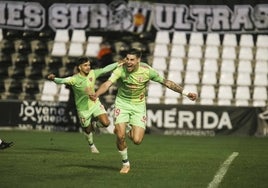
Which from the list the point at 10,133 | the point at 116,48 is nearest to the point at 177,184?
the point at 10,133

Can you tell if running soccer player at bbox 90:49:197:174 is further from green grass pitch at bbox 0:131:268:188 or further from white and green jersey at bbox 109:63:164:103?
green grass pitch at bbox 0:131:268:188

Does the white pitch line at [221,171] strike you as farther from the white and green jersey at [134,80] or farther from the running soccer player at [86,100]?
the running soccer player at [86,100]

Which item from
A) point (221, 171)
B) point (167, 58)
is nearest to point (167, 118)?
point (167, 58)

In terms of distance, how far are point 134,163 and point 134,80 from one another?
2158 mm

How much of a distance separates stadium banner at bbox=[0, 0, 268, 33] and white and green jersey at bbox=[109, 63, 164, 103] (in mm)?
17695

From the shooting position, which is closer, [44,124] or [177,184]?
[177,184]

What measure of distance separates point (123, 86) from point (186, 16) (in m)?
18.1

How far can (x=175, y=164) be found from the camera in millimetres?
15055

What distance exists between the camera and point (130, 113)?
13.9 metres

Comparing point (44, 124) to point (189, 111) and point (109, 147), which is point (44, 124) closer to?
point (189, 111)

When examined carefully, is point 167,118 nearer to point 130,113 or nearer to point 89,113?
point 89,113

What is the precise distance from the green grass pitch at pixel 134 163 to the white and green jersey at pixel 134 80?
138 centimetres

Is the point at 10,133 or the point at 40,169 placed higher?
the point at 40,169

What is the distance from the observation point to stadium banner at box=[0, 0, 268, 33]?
31469mm
